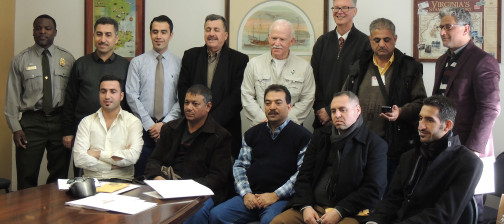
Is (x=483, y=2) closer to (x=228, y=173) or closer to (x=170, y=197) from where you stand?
(x=228, y=173)

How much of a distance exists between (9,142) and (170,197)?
3.30 meters

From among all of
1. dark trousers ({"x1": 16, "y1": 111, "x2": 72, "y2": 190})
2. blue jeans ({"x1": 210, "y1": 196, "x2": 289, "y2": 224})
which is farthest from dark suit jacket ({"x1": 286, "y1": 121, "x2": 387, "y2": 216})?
dark trousers ({"x1": 16, "y1": 111, "x2": 72, "y2": 190})

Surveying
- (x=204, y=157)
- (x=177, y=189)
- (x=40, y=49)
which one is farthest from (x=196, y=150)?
(x=40, y=49)

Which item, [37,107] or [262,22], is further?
[262,22]

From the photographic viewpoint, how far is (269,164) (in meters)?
3.37

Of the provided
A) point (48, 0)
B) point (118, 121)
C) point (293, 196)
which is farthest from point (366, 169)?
point (48, 0)

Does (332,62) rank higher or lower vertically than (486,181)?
higher

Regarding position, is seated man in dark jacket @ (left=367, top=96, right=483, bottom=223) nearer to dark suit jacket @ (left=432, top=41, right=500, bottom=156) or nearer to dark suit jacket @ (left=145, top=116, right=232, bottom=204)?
dark suit jacket @ (left=432, top=41, right=500, bottom=156)

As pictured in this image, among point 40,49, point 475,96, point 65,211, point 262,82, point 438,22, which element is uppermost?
point 438,22

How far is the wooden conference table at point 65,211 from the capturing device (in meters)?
2.00

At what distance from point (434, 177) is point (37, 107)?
325cm

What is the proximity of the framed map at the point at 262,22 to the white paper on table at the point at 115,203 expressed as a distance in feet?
7.87

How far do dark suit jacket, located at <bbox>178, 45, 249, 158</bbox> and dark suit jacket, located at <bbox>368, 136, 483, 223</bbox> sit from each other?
1515 mm

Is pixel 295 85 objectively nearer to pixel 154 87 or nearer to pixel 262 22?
pixel 262 22
